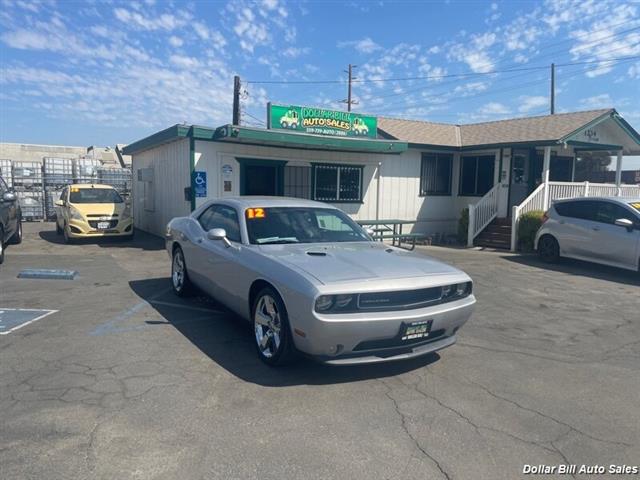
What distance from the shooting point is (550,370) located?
4.70 metres

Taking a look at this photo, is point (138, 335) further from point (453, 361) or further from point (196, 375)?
point (453, 361)

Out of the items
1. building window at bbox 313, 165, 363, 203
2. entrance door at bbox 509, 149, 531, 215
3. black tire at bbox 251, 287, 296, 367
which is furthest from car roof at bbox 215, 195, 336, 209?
entrance door at bbox 509, 149, 531, 215

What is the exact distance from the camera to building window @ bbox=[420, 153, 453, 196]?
55.4 ft

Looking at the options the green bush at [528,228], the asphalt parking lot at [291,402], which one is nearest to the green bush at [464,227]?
the green bush at [528,228]

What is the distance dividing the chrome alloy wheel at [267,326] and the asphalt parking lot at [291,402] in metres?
0.19

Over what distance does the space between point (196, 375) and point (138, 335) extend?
1427mm

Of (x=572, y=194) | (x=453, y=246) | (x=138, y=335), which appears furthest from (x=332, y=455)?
(x=572, y=194)

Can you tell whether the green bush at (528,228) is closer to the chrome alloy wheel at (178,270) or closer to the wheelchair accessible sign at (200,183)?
the wheelchair accessible sign at (200,183)

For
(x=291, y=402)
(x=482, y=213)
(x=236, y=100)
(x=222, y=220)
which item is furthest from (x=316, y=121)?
(x=236, y=100)

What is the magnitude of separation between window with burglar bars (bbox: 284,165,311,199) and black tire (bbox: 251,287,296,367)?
9.76 m

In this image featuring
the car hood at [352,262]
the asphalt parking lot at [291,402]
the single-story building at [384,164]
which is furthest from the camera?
the single-story building at [384,164]

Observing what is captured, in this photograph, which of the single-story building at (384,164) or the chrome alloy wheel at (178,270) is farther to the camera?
the single-story building at (384,164)

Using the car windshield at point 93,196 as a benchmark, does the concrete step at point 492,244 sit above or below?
below

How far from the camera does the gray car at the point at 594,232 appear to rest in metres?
9.70
